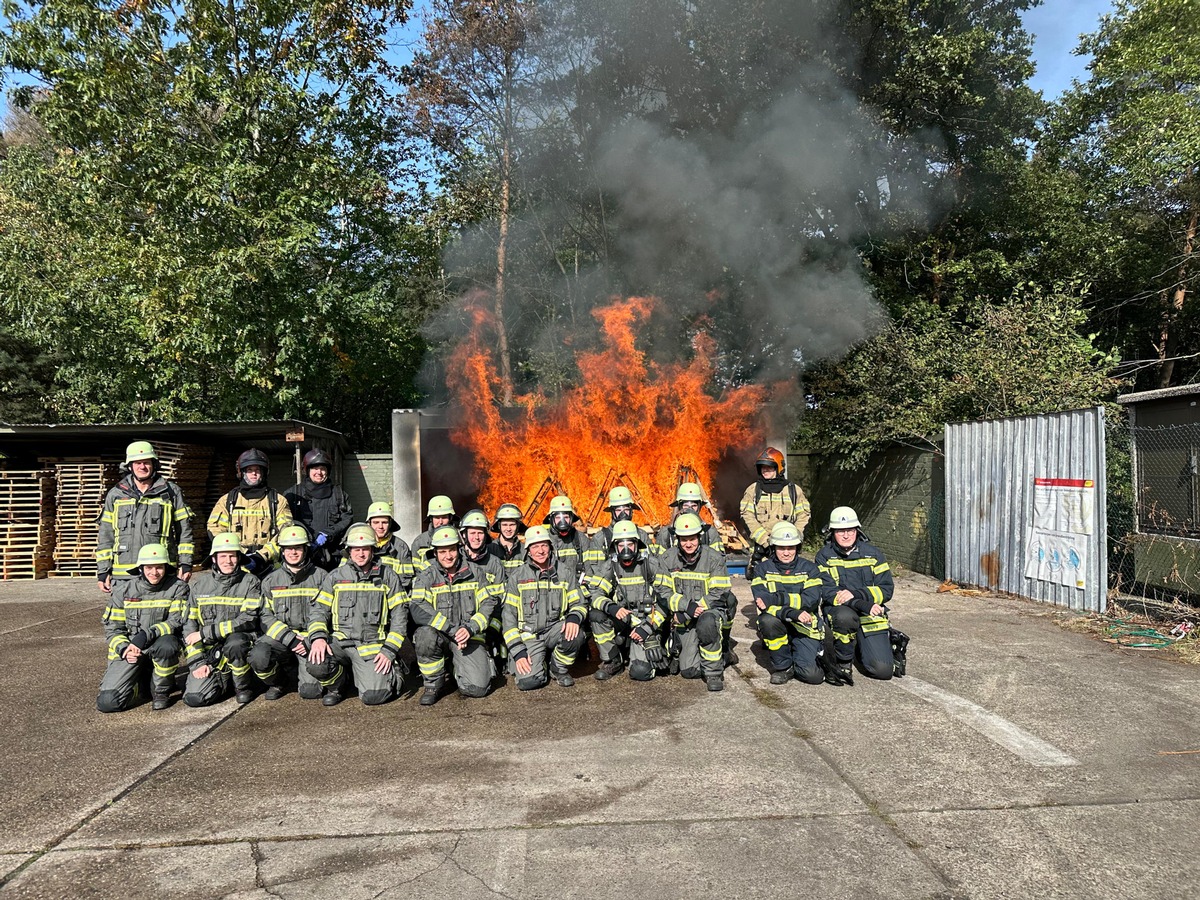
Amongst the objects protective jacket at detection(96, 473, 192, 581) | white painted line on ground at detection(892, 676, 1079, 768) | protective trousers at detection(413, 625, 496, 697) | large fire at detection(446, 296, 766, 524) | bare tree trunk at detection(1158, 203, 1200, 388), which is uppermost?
bare tree trunk at detection(1158, 203, 1200, 388)

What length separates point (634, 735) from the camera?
16.0 feet

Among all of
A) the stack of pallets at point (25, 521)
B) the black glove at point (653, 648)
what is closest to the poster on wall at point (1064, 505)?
the black glove at point (653, 648)

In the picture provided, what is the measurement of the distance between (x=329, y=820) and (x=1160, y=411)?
8663mm

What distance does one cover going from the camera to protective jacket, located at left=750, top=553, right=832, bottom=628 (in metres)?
6.12

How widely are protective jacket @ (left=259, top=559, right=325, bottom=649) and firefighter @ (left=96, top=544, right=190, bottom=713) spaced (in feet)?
1.84

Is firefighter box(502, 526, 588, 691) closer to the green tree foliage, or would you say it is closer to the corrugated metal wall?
the corrugated metal wall

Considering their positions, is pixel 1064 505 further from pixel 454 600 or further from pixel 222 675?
pixel 222 675

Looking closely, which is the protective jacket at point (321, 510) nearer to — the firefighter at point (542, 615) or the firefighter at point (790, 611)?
the firefighter at point (542, 615)

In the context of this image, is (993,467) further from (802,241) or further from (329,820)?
(329,820)

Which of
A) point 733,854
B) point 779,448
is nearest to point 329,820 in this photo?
Answer: point 733,854

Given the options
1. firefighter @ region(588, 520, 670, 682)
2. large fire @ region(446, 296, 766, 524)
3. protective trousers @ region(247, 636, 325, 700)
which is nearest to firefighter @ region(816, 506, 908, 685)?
firefighter @ region(588, 520, 670, 682)

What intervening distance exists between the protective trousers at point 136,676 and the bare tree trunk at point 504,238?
422 inches

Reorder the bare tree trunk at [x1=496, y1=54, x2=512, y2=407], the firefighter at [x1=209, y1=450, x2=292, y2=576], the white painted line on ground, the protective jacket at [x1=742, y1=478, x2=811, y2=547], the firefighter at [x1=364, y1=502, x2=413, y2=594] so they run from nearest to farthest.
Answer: the white painted line on ground
the firefighter at [x1=364, y1=502, x2=413, y2=594]
the firefighter at [x1=209, y1=450, x2=292, y2=576]
the protective jacket at [x1=742, y1=478, x2=811, y2=547]
the bare tree trunk at [x1=496, y1=54, x2=512, y2=407]

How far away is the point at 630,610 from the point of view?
20.7ft
